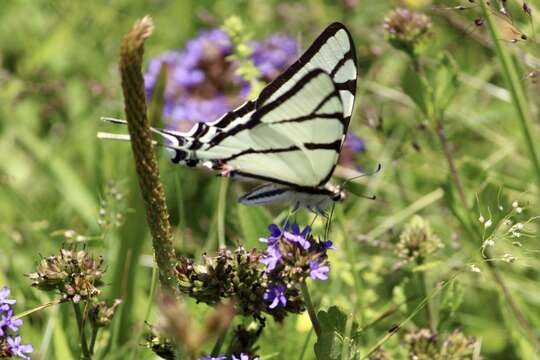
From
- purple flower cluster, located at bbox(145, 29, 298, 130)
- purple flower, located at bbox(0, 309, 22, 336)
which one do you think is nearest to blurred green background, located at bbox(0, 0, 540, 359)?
purple flower cluster, located at bbox(145, 29, 298, 130)

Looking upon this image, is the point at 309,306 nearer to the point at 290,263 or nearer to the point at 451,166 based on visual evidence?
the point at 290,263

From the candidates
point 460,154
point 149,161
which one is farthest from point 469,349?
point 460,154

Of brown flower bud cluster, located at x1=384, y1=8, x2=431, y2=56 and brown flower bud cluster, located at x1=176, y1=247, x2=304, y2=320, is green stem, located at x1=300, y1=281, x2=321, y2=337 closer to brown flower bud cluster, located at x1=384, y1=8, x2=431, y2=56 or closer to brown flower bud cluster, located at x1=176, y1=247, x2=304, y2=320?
brown flower bud cluster, located at x1=176, y1=247, x2=304, y2=320

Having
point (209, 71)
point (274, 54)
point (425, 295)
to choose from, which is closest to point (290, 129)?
point (425, 295)

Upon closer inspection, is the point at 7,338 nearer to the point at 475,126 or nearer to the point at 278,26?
the point at 475,126

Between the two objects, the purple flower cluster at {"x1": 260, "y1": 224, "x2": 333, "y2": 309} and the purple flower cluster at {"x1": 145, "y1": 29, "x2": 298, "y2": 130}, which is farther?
the purple flower cluster at {"x1": 145, "y1": 29, "x2": 298, "y2": 130}

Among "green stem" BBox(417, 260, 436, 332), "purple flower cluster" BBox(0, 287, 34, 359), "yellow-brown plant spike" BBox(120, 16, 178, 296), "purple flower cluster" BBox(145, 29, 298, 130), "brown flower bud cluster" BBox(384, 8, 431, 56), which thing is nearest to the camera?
"yellow-brown plant spike" BBox(120, 16, 178, 296)

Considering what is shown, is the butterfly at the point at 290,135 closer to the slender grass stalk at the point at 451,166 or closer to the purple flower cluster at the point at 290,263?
the purple flower cluster at the point at 290,263

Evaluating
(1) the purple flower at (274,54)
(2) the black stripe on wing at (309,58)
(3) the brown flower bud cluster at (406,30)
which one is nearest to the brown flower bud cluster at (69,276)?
(2) the black stripe on wing at (309,58)
